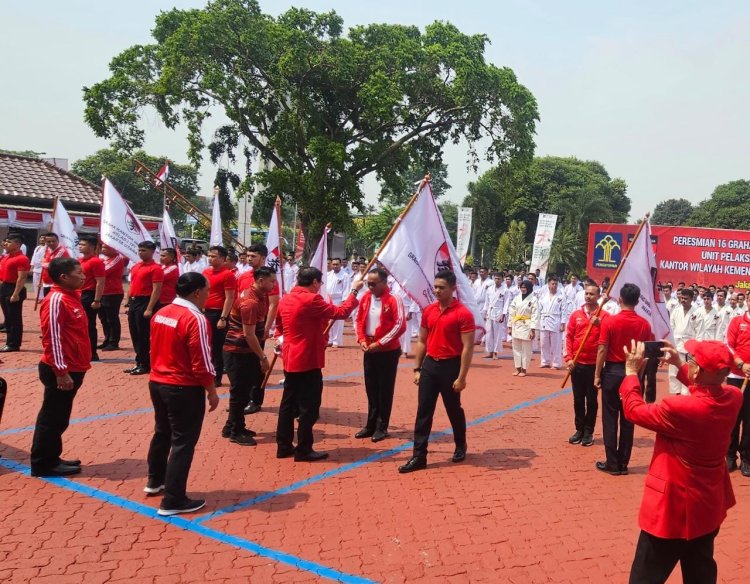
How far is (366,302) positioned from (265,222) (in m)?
19.2

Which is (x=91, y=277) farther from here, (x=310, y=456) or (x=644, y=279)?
(x=644, y=279)

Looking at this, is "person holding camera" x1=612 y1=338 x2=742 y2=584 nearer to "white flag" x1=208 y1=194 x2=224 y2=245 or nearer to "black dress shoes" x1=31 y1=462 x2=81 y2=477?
"black dress shoes" x1=31 y1=462 x2=81 y2=477

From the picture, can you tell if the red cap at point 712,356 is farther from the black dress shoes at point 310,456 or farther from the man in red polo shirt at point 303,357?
the black dress shoes at point 310,456

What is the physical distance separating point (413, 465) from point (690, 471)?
10.4 ft

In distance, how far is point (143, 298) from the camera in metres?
9.59

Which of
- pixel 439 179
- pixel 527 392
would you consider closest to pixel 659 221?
pixel 439 179

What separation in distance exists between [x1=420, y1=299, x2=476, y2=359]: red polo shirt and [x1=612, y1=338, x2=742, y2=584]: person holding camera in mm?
2807

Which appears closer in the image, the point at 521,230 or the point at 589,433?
the point at 589,433

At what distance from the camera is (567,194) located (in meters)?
48.3

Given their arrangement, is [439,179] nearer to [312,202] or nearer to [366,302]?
[312,202]

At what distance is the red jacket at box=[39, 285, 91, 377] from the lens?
5.22 metres

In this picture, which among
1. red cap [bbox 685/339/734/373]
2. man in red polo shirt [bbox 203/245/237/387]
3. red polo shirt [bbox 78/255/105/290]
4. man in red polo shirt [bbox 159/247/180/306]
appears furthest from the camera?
red polo shirt [bbox 78/255/105/290]

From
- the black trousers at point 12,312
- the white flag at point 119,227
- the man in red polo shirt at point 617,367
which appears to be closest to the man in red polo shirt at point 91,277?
the white flag at point 119,227

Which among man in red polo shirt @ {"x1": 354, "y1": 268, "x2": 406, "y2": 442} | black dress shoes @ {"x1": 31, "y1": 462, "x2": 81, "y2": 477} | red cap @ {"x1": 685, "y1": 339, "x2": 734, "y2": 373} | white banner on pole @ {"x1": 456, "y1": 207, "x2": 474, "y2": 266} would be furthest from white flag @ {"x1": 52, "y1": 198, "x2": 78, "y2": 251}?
white banner on pole @ {"x1": 456, "y1": 207, "x2": 474, "y2": 266}
